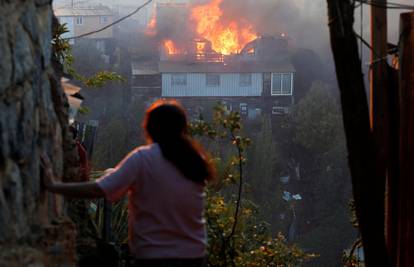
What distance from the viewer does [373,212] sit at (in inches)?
237

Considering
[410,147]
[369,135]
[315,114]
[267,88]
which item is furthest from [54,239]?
[267,88]

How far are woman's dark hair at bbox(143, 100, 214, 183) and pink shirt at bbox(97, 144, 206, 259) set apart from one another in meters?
0.04

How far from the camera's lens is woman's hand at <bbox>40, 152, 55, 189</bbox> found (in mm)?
4180

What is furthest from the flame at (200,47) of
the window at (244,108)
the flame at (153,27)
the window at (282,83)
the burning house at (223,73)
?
the flame at (153,27)

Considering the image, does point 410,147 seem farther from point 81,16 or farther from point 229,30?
point 81,16

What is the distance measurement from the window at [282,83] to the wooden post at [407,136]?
37299 mm

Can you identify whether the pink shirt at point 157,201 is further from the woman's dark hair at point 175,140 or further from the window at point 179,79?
the window at point 179,79

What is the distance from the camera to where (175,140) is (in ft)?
Answer: 13.0

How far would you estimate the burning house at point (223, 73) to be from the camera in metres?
43.5

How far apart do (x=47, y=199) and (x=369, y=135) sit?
104 inches

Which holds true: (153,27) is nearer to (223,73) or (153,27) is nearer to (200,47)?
(200,47)

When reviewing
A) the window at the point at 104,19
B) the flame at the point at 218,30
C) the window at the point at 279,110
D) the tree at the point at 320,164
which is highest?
the window at the point at 104,19

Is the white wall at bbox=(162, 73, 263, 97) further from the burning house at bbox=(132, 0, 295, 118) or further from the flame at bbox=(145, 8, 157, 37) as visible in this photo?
the flame at bbox=(145, 8, 157, 37)

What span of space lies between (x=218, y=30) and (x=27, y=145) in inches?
1724
